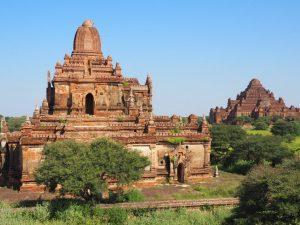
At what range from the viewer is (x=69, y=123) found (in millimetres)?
37031

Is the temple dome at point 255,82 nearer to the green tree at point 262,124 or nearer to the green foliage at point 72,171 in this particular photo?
the green tree at point 262,124

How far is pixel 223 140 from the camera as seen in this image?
61.1 metres

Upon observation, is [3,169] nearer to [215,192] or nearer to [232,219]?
[215,192]

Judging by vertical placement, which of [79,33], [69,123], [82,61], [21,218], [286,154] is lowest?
[21,218]

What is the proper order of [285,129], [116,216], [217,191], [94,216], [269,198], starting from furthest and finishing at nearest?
[285,129] → [217,191] → [94,216] → [116,216] → [269,198]

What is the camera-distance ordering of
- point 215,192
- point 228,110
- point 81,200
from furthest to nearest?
1. point 228,110
2. point 215,192
3. point 81,200

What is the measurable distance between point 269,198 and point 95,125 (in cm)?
2051

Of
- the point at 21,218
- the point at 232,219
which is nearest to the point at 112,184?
the point at 21,218

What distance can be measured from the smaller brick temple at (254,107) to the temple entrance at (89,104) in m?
Result: 90.9

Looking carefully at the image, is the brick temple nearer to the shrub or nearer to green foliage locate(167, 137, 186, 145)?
green foliage locate(167, 137, 186, 145)

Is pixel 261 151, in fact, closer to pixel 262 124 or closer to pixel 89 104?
pixel 89 104

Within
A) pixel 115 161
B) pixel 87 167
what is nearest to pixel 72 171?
pixel 87 167

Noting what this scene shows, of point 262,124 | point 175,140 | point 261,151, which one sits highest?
point 262,124

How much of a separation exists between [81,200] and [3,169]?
11409 mm
